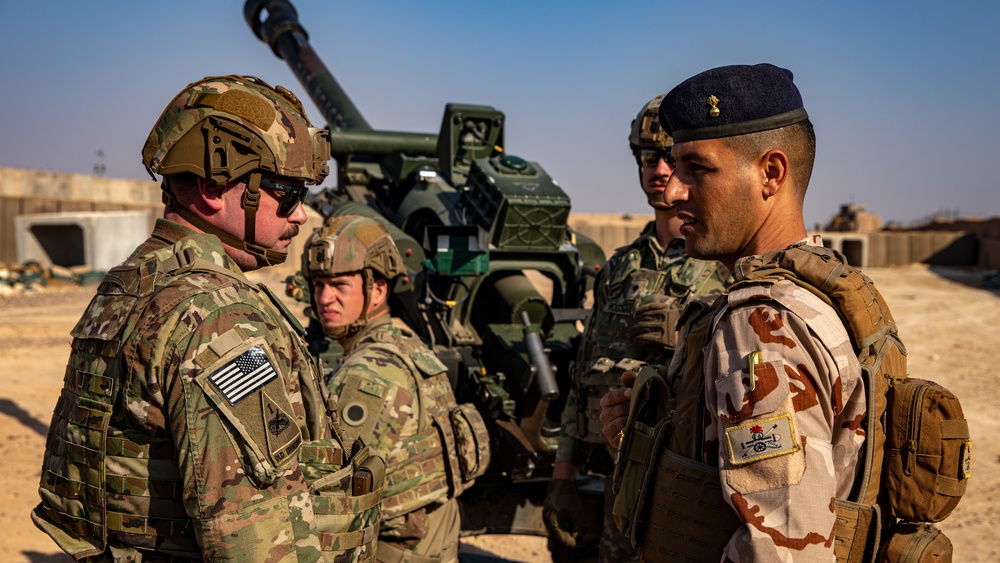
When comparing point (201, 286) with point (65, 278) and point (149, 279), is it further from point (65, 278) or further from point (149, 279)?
point (65, 278)

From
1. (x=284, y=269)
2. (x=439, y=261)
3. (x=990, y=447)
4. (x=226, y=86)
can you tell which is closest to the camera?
(x=226, y=86)

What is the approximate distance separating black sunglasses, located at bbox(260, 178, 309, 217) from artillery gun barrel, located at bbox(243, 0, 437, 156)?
3.40m

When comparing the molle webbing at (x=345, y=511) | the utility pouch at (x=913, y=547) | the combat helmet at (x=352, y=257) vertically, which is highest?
the combat helmet at (x=352, y=257)

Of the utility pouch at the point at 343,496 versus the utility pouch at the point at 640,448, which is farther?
the utility pouch at the point at 343,496

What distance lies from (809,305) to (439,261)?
3.70 metres

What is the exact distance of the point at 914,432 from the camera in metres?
1.65

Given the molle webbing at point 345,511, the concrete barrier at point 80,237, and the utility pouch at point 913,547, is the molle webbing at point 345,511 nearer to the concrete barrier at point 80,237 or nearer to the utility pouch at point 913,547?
the utility pouch at point 913,547

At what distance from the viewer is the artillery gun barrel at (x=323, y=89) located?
724 centimetres

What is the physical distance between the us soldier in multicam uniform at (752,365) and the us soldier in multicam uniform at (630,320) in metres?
1.31

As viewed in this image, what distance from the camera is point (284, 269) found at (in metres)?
20.5

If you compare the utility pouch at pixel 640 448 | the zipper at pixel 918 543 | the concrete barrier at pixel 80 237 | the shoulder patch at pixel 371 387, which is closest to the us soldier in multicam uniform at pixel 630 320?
the shoulder patch at pixel 371 387

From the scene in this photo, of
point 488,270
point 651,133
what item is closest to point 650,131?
point 651,133

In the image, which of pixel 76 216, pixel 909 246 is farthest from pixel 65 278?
pixel 909 246

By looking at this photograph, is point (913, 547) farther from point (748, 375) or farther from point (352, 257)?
point (352, 257)
